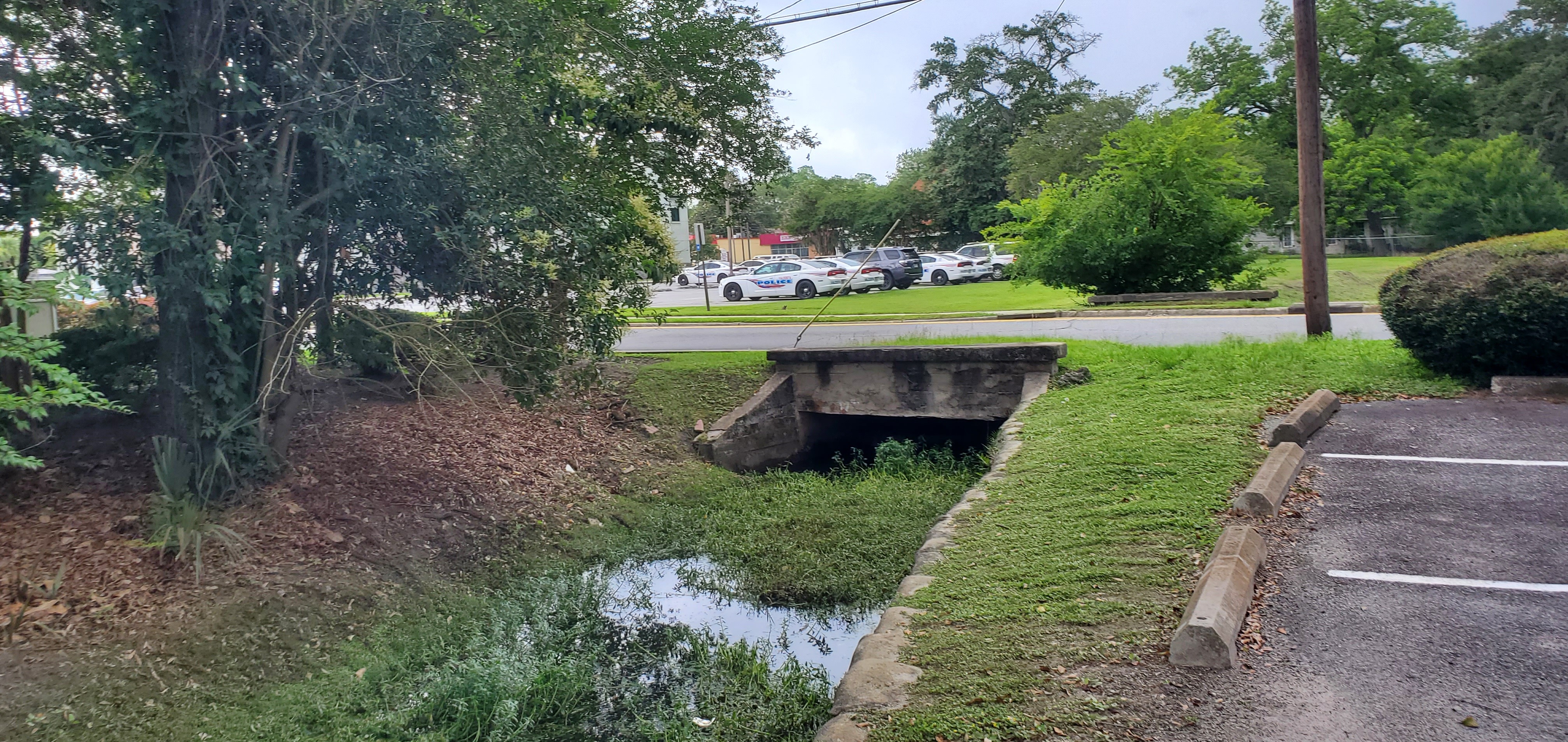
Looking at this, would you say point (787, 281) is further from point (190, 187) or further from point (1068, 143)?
point (190, 187)

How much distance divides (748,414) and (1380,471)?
7063 mm

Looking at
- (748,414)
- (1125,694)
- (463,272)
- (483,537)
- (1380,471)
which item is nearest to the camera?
(1125,694)

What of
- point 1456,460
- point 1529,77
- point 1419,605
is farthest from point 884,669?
point 1529,77

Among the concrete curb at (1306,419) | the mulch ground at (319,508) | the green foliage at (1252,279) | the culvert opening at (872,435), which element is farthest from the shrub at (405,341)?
the green foliage at (1252,279)

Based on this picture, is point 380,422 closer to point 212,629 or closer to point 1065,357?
point 212,629

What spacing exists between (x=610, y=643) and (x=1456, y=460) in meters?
6.05

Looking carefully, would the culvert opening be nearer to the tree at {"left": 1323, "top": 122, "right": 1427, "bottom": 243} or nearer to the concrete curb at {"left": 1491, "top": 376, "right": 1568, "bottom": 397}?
the concrete curb at {"left": 1491, "top": 376, "right": 1568, "bottom": 397}

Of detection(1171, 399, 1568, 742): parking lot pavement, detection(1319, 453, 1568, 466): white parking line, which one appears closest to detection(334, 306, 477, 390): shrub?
detection(1171, 399, 1568, 742): parking lot pavement

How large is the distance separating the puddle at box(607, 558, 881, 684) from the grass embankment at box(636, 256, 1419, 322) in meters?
12.7

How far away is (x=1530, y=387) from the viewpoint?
880cm

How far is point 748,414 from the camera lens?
12.5 m

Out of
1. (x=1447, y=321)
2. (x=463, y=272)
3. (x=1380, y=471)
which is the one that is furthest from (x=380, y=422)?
(x=1447, y=321)

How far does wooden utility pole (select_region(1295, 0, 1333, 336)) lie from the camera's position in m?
12.0

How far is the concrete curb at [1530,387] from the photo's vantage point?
341 inches
